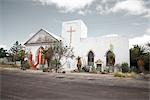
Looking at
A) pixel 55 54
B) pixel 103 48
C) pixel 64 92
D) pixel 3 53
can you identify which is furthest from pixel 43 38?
pixel 3 53

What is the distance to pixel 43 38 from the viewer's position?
3306 centimetres

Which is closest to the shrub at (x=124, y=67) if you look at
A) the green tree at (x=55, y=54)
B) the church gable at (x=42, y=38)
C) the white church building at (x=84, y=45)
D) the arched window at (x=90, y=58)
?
the white church building at (x=84, y=45)

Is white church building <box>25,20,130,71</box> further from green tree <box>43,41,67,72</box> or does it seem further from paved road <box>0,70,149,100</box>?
paved road <box>0,70,149,100</box>

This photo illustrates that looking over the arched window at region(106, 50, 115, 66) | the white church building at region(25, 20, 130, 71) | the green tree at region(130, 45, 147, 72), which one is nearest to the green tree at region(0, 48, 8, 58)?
the white church building at region(25, 20, 130, 71)

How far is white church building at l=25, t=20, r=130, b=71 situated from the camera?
90.2 ft

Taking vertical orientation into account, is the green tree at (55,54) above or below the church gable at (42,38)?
below

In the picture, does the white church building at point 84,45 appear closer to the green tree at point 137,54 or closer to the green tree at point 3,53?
the green tree at point 137,54

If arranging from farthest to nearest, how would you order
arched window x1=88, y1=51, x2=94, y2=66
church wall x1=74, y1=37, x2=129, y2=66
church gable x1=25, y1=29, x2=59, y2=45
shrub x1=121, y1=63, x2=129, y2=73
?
1. church gable x1=25, y1=29, x2=59, y2=45
2. arched window x1=88, y1=51, x2=94, y2=66
3. church wall x1=74, y1=37, x2=129, y2=66
4. shrub x1=121, y1=63, x2=129, y2=73

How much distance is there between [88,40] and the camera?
1190 inches

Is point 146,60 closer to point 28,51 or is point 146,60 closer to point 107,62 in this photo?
point 107,62

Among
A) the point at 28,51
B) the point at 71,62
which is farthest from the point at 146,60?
the point at 28,51

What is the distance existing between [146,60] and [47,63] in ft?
47.6

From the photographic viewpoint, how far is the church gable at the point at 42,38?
31.9m

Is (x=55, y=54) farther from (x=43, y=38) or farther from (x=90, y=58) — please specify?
(x=43, y=38)
